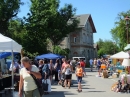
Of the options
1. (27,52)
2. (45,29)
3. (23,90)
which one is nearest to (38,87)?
(23,90)

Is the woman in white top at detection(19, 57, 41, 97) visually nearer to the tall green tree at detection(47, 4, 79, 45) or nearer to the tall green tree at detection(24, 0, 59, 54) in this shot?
the tall green tree at detection(24, 0, 59, 54)

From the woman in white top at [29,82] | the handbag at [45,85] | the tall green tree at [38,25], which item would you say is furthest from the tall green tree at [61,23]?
the woman in white top at [29,82]

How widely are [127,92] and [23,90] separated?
302 inches

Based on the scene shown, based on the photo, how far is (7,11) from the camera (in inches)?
→ 1592

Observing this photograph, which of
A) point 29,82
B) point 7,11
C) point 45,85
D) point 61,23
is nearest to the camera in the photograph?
point 29,82

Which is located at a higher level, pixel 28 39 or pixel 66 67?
pixel 28 39

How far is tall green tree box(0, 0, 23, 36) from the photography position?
39875mm

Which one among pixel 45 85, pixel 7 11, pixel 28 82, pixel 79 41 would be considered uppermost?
pixel 7 11

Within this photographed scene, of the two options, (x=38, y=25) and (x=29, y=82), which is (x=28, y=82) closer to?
(x=29, y=82)

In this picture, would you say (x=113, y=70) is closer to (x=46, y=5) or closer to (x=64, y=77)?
(x=64, y=77)

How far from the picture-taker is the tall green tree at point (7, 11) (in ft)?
131

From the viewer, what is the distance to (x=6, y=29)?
42.4m

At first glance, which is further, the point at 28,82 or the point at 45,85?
the point at 45,85

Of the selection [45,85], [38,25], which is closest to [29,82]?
[45,85]
